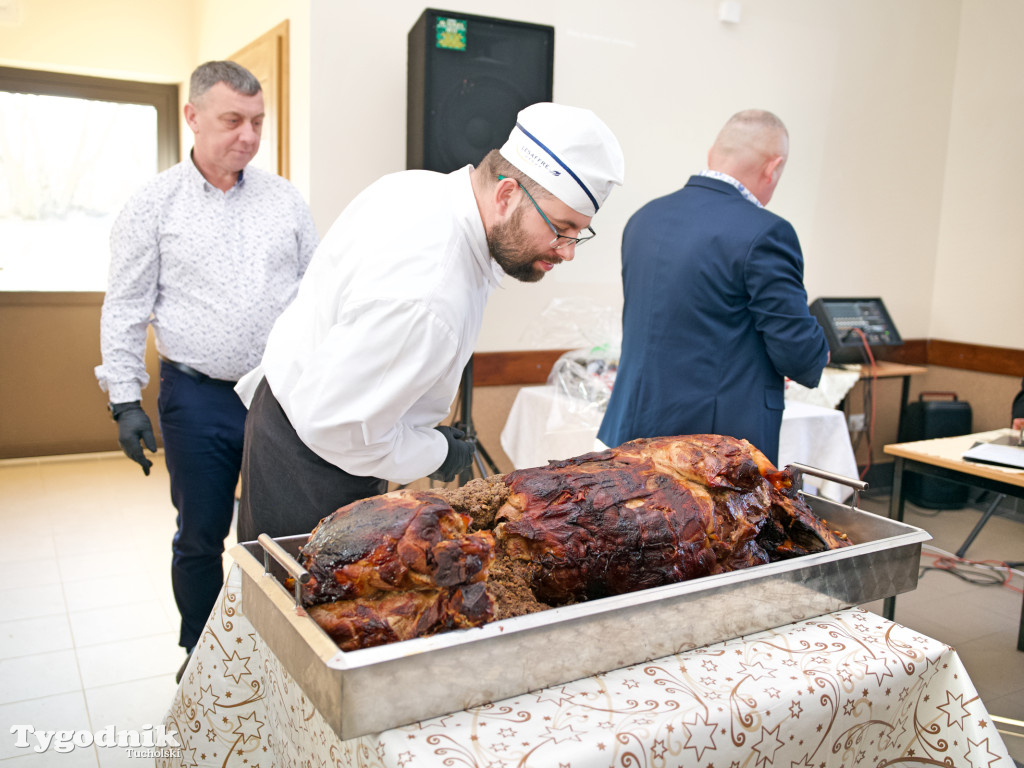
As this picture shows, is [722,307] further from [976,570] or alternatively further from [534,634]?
[976,570]

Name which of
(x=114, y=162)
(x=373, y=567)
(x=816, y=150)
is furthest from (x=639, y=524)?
(x=114, y=162)

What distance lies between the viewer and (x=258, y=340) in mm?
2191

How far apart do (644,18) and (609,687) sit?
3420 mm

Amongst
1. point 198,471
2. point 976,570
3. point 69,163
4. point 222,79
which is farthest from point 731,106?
point 69,163

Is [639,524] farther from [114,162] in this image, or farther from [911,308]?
[114,162]

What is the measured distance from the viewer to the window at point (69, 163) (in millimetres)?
4602

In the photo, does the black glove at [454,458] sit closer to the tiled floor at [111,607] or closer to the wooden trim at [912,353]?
the tiled floor at [111,607]

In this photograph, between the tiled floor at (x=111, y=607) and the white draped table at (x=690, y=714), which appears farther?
the tiled floor at (x=111, y=607)

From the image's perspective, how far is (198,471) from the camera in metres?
2.15

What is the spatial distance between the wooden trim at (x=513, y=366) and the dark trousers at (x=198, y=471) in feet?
4.62

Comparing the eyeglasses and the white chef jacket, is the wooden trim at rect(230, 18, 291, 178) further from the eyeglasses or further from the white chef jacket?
the eyeglasses

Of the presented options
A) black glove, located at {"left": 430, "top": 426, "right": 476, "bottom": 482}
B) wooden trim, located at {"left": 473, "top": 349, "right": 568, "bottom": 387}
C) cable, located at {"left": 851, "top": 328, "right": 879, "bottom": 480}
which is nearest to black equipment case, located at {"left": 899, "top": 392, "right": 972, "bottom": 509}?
cable, located at {"left": 851, "top": 328, "right": 879, "bottom": 480}

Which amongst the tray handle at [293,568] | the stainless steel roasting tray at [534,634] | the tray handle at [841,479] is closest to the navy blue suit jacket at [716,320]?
the tray handle at [841,479]

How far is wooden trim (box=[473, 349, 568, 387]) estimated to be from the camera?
3490 mm
